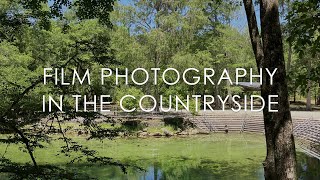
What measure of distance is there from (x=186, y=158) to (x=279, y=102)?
1247 centimetres

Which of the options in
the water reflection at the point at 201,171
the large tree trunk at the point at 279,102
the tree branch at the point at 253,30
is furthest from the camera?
the water reflection at the point at 201,171

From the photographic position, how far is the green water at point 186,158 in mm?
12305

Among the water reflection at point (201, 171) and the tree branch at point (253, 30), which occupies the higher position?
the tree branch at point (253, 30)

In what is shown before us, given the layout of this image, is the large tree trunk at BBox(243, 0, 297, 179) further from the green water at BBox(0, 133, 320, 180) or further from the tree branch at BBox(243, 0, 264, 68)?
the green water at BBox(0, 133, 320, 180)

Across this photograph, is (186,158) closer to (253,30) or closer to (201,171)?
(201,171)

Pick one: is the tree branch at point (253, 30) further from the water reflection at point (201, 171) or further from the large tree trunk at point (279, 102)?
the water reflection at point (201, 171)

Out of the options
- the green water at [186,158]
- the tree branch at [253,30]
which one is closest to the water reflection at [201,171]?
the green water at [186,158]

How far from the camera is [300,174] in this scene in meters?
11.6

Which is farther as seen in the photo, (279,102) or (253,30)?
(253,30)

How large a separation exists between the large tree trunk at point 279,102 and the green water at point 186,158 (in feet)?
17.9

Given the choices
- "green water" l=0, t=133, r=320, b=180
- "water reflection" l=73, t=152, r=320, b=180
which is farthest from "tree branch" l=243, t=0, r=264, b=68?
"water reflection" l=73, t=152, r=320, b=180

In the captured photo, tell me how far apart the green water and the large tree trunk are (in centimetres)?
545

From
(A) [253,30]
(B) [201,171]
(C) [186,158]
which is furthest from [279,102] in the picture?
(C) [186,158]

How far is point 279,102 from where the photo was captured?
11.4 ft
